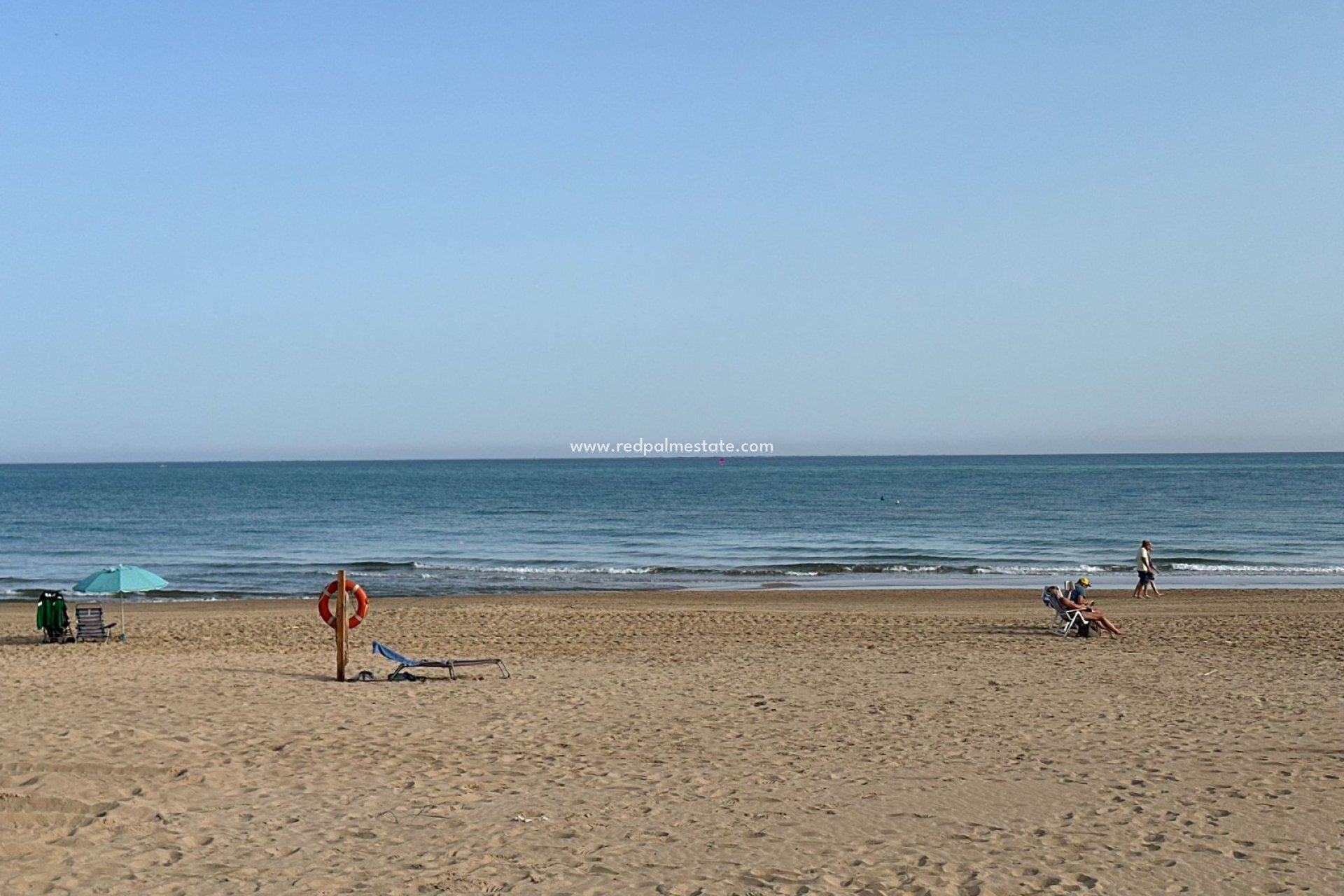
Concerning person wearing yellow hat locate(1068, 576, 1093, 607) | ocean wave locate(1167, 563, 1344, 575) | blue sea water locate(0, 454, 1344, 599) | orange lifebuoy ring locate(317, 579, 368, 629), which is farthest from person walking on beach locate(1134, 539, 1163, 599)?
orange lifebuoy ring locate(317, 579, 368, 629)

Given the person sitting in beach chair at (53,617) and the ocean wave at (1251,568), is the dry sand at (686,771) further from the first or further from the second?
the ocean wave at (1251,568)

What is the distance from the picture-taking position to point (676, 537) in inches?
1847

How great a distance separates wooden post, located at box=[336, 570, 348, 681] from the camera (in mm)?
13016

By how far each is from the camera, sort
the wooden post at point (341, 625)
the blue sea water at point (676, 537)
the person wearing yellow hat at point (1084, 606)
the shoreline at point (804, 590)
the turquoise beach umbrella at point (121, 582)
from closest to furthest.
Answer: the wooden post at point (341, 625), the turquoise beach umbrella at point (121, 582), the person wearing yellow hat at point (1084, 606), the shoreline at point (804, 590), the blue sea water at point (676, 537)

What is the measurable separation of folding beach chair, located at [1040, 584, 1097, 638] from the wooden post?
418 inches

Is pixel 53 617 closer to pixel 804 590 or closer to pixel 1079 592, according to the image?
pixel 1079 592

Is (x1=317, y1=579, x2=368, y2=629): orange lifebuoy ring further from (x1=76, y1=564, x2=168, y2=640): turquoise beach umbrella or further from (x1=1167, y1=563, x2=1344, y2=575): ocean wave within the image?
(x1=1167, y1=563, x2=1344, y2=575): ocean wave

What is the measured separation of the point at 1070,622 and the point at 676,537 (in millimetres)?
30049

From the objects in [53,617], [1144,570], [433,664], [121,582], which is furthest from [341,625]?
[1144,570]

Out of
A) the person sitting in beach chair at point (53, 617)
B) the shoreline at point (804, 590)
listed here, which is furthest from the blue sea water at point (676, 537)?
the person sitting in beach chair at point (53, 617)

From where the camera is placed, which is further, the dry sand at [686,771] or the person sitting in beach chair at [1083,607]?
the person sitting in beach chair at [1083,607]

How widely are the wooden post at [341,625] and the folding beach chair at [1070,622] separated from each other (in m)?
10.6

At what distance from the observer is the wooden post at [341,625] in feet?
42.7

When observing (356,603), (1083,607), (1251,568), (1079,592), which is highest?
(356,603)
